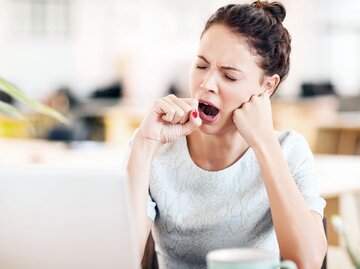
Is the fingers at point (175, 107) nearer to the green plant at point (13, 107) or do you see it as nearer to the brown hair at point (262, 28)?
the brown hair at point (262, 28)

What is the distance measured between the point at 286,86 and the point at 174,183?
33.8 ft

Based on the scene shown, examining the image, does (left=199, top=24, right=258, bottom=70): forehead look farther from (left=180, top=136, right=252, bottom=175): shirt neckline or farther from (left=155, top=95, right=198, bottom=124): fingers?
(left=180, top=136, right=252, bottom=175): shirt neckline

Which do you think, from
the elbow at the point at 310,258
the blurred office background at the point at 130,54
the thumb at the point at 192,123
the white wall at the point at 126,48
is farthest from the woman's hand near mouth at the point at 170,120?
the white wall at the point at 126,48

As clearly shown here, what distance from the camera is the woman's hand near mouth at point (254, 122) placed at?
5.03ft

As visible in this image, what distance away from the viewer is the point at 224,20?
158 centimetres

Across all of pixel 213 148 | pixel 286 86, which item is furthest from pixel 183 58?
pixel 213 148

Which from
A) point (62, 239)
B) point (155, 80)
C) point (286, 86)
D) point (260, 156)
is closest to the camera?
point (62, 239)

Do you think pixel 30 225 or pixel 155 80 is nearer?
pixel 30 225

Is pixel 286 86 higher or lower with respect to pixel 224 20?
lower

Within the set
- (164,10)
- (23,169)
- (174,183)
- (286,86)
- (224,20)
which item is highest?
(224,20)

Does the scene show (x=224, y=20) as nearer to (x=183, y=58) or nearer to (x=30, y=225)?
(x=30, y=225)

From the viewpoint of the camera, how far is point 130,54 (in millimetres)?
10914

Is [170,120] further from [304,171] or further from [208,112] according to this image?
[304,171]

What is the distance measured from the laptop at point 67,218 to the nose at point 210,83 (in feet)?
1.76
